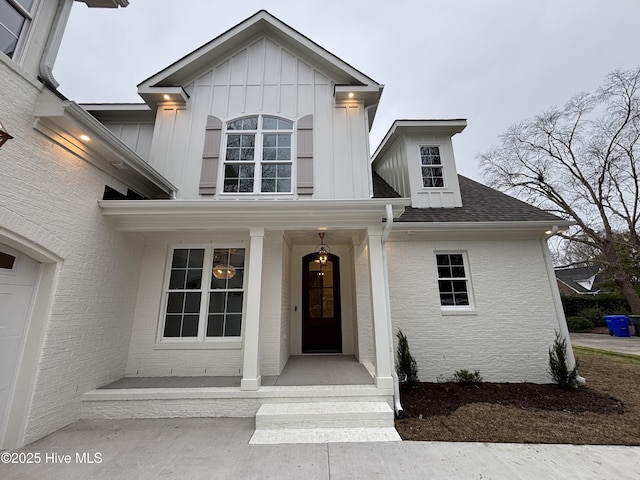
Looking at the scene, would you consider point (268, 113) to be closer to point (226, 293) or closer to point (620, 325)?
point (226, 293)

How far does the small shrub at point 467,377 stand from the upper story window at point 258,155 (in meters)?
4.98

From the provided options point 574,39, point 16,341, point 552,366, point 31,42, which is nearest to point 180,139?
point 31,42

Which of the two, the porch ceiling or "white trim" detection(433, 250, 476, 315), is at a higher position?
Answer: the porch ceiling

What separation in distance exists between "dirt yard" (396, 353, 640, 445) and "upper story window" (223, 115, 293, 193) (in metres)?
4.47

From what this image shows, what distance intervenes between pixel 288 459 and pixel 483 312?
184 inches

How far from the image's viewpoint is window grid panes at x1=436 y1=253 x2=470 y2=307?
18.3 ft

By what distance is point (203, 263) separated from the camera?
16.6ft

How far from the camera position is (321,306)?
655 cm

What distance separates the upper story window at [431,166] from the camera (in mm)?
6742

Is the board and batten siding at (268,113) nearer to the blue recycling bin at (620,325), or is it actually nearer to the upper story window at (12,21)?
the upper story window at (12,21)

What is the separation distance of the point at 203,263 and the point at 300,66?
192 inches

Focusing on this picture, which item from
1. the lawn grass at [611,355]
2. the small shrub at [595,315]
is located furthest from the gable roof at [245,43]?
the small shrub at [595,315]

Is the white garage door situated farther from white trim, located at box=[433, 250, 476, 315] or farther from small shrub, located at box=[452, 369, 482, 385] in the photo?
small shrub, located at box=[452, 369, 482, 385]

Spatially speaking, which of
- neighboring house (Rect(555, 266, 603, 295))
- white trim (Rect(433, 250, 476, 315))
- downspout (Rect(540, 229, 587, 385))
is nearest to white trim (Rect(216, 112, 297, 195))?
white trim (Rect(433, 250, 476, 315))
